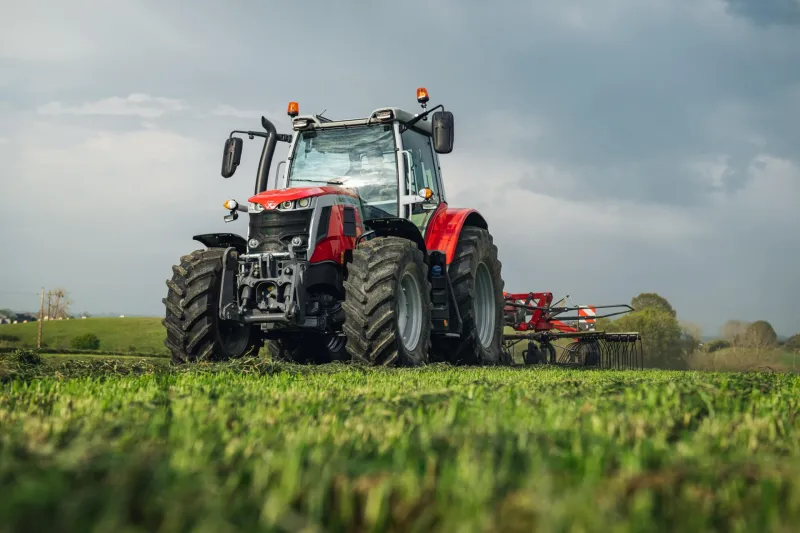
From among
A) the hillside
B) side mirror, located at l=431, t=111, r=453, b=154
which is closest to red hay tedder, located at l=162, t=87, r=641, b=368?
side mirror, located at l=431, t=111, r=453, b=154

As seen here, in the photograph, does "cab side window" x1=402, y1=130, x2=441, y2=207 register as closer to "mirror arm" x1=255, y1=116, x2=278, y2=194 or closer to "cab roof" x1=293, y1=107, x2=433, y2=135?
"cab roof" x1=293, y1=107, x2=433, y2=135

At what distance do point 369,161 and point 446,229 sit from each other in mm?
1266

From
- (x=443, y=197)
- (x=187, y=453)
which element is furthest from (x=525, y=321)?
(x=187, y=453)

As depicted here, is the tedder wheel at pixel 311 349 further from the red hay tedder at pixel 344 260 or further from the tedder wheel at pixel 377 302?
the tedder wheel at pixel 377 302

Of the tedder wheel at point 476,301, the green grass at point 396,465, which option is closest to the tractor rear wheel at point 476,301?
the tedder wheel at point 476,301

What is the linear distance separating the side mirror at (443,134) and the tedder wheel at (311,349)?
293 cm

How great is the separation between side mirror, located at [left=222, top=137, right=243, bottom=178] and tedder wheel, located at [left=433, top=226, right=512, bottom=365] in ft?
9.46

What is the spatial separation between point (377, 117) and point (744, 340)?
12.5m

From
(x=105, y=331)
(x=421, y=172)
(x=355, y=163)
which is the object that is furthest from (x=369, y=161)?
(x=105, y=331)

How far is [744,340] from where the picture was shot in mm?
18406

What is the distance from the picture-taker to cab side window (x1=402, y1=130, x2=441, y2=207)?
9.79 meters

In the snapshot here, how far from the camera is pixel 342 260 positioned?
876 centimetres

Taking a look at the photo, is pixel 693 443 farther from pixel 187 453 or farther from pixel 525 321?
pixel 525 321

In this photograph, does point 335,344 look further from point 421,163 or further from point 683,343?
point 683,343
